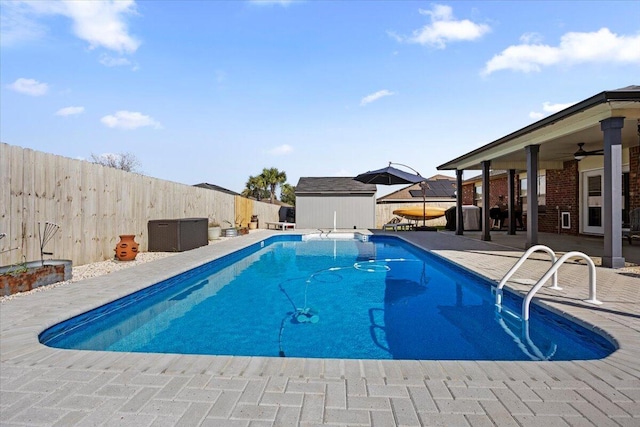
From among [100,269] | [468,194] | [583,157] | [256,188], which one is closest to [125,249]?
[100,269]

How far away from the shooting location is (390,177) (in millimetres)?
14633

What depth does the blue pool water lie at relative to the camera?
3.41 meters

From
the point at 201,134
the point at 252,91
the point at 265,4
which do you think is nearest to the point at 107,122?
the point at 201,134

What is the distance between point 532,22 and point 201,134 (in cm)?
1501

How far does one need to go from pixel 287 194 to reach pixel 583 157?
3812 cm

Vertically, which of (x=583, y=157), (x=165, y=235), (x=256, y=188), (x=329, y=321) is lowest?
(x=329, y=321)

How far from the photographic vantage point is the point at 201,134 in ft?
60.1

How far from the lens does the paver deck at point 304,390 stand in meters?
1.80

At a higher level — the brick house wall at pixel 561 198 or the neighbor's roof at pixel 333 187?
the neighbor's roof at pixel 333 187

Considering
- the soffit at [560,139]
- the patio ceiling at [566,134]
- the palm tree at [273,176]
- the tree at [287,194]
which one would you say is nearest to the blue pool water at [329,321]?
the patio ceiling at [566,134]

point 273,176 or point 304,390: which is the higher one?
point 273,176

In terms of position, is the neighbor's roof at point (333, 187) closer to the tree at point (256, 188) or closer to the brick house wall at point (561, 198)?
the brick house wall at point (561, 198)

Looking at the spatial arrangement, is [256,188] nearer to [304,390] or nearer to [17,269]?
[17,269]

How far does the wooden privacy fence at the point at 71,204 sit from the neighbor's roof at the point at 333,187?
10778mm
